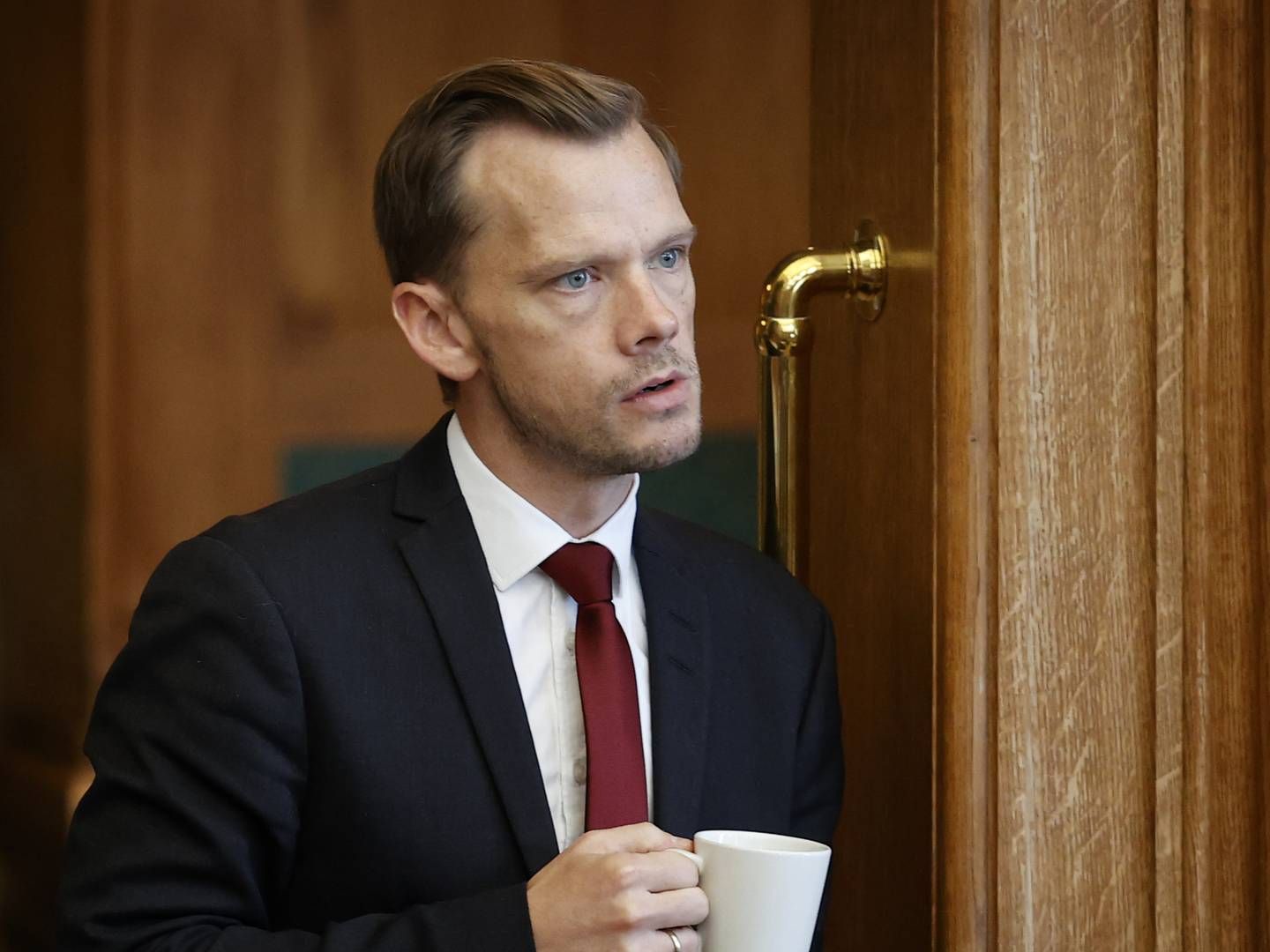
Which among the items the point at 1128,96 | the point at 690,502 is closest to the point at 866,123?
the point at 1128,96

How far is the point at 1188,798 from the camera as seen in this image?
1.25m

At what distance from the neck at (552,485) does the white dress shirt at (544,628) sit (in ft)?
0.04

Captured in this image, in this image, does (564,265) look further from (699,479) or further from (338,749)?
(699,479)

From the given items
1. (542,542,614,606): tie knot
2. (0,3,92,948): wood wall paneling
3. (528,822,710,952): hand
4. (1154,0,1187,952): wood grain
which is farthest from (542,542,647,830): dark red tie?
(0,3,92,948): wood wall paneling

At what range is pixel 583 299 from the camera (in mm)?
1305

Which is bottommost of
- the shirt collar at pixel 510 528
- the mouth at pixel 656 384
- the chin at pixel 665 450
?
the shirt collar at pixel 510 528

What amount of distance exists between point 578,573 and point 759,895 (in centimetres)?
36

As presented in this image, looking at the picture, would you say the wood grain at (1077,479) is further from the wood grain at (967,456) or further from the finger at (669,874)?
the finger at (669,874)

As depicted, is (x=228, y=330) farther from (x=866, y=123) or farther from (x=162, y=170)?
(x=866, y=123)

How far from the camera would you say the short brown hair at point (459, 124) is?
52.6 inches

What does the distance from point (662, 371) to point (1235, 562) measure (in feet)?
1.48

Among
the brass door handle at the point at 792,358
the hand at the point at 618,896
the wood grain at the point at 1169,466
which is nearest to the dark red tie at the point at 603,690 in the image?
the hand at the point at 618,896

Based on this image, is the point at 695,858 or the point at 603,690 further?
the point at 603,690

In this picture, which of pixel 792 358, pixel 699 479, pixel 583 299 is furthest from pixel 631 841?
pixel 699 479
